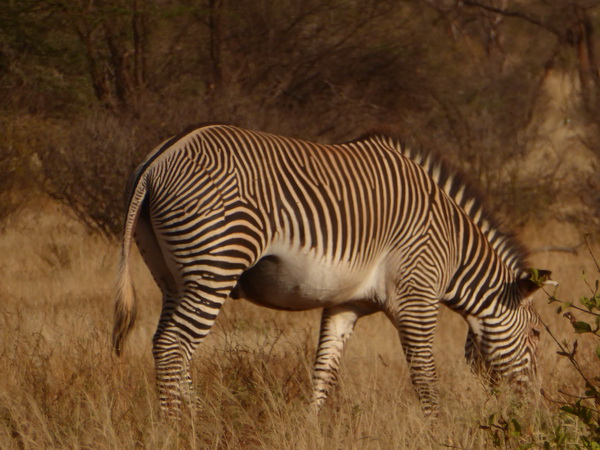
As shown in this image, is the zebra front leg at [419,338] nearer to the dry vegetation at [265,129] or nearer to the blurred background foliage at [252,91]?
→ the dry vegetation at [265,129]

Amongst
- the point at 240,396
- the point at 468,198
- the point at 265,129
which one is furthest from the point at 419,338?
the point at 265,129

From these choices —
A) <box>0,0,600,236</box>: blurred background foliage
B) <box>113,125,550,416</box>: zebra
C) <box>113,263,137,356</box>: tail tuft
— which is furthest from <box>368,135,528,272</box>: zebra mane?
<box>0,0,600,236</box>: blurred background foliage

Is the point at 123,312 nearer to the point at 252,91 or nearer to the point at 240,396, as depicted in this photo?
the point at 240,396

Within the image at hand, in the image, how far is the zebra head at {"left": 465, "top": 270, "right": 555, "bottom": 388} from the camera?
5.48 m

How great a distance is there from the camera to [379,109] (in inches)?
553

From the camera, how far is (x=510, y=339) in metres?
5.50

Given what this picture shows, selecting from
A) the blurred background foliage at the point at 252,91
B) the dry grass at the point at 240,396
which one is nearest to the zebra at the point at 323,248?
the dry grass at the point at 240,396

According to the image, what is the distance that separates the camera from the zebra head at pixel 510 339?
18.0 feet

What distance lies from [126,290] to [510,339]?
83.4 inches

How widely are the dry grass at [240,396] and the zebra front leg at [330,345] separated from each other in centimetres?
8

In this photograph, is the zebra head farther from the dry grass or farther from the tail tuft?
the tail tuft

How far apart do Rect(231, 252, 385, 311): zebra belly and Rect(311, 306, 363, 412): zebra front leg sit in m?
0.23

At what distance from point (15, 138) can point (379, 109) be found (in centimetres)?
→ 578

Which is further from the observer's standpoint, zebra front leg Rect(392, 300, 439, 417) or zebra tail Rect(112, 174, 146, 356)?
zebra front leg Rect(392, 300, 439, 417)
